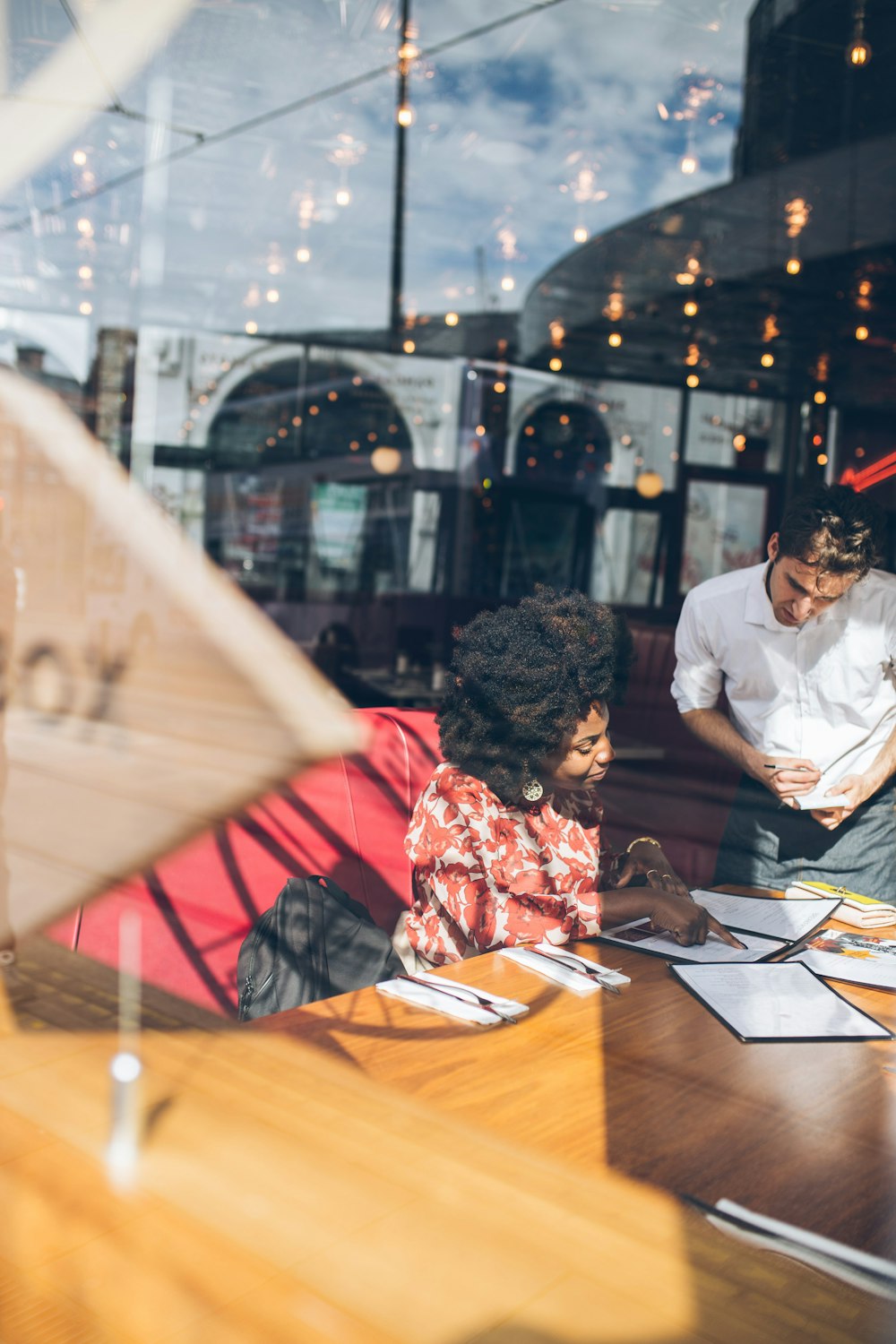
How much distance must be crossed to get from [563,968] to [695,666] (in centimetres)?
134

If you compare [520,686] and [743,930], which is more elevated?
[520,686]

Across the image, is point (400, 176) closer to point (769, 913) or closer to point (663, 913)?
point (769, 913)

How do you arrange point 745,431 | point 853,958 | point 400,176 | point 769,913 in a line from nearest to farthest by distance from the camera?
point 853,958, point 769,913, point 400,176, point 745,431

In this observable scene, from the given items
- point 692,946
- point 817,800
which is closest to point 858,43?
point 817,800

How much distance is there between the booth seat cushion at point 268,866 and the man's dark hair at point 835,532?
1.06m

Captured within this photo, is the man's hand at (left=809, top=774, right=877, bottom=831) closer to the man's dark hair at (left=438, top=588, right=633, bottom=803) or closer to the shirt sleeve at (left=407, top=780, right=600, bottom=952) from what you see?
the man's dark hair at (left=438, top=588, right=633, bottom=803)

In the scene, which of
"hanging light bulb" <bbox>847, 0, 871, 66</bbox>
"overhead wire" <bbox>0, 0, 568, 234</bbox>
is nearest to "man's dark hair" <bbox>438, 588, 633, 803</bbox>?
"overhead wire" <bbox>0, 0, 568, 234</bbox>

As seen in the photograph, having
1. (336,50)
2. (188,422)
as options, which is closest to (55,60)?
(336,50)

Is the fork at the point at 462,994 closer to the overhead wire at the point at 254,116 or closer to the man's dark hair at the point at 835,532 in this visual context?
the man's dark hair at the point at 835,532

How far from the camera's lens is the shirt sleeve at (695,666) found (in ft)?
9.45

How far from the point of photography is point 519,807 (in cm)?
203

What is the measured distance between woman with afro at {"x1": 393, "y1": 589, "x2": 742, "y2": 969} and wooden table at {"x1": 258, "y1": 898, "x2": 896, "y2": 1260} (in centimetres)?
24

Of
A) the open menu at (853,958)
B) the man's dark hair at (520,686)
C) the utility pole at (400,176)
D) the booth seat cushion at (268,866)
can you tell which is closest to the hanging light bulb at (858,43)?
the utility pole at (400,176)

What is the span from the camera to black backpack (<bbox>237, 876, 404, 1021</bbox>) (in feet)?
5.97
